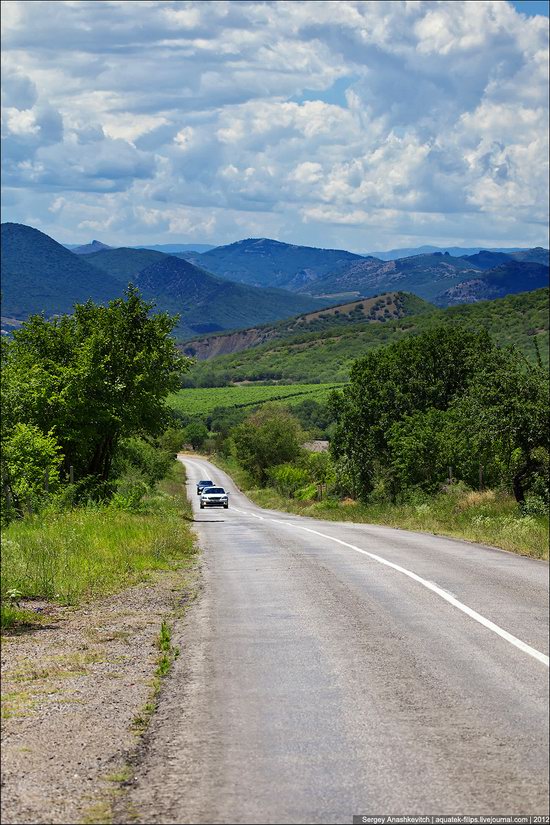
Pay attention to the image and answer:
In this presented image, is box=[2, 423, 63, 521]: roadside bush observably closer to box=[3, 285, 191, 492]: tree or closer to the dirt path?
box=[3, 285, 191, 492]: tree

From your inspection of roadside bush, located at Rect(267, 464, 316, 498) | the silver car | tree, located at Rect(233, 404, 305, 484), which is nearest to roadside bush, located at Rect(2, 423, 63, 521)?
the silver car

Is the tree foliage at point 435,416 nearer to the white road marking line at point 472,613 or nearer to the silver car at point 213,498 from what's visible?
the silver car at point 213,498

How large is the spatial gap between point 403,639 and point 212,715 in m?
3.00

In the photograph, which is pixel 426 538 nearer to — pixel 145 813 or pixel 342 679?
pixel 342 679

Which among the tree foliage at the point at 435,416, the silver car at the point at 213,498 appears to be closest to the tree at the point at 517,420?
the tree foliage at the point at 435,416

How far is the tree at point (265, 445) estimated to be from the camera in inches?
3962

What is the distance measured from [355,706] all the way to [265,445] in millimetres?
93520

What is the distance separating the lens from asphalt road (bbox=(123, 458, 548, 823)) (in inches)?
207

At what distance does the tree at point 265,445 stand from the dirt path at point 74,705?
8779 cm

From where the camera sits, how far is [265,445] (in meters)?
100

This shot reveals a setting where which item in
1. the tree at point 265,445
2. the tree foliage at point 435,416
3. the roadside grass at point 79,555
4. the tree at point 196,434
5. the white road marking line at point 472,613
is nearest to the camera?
the white road marking line at point 472,613

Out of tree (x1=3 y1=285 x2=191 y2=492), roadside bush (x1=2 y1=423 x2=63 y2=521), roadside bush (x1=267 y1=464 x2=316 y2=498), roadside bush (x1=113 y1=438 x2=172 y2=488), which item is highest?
tree (x1=3 y1=285 x2=191 y2=492)

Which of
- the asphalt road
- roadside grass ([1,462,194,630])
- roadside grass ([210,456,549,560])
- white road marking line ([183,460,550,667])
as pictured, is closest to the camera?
the asphalt road

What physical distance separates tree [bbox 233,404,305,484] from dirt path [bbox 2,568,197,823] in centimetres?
8779
